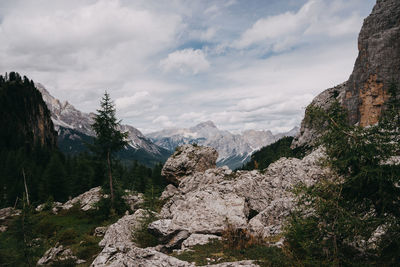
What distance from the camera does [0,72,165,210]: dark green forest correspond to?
6656 centimetres

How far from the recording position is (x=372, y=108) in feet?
219

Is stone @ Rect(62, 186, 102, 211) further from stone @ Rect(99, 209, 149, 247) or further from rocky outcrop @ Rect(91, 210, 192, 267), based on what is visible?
rocky outcrop @ Rect(91, 210, 192, 267)

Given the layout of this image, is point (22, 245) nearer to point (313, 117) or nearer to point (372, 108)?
point (313, 117)

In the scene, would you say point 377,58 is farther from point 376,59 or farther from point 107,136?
point 107,136

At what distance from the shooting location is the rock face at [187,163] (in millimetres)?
46031

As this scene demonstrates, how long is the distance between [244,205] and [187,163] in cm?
2565

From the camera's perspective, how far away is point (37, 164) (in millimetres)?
102125

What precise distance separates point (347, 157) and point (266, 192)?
15045 mm

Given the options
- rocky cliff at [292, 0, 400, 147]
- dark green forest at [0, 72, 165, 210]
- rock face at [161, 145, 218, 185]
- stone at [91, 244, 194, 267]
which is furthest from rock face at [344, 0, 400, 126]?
stone at [91, 244, 194, 267]

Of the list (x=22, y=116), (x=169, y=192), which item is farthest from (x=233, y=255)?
(x=22, y=116)

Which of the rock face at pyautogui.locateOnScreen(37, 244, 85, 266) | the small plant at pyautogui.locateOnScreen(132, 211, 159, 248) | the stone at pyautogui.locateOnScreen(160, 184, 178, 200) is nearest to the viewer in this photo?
the small plant at pyautogui.locateOnScreen(132, 211, 159, 248)

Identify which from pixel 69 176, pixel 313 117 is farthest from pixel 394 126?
pixel 69 176

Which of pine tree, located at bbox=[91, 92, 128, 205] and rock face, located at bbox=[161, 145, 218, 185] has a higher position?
pine tree, located at bbox=[91, 92, 128, 205]

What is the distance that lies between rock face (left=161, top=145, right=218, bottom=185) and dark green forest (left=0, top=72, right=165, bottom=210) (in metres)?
5.76
